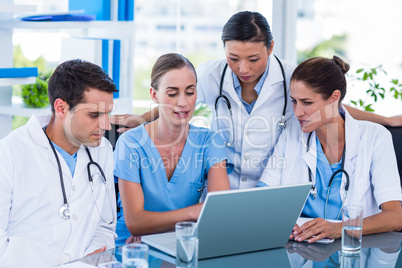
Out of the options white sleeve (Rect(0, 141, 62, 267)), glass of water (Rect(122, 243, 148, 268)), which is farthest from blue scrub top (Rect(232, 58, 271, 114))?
glass of water (Rect(122, 243, 148, 268))

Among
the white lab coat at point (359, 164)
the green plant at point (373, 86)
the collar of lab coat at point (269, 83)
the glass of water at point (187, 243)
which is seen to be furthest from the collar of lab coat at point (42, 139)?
the green plant at point (373, 86)

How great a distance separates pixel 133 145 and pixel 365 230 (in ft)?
3.03

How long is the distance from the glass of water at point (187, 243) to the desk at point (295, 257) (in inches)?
4.9

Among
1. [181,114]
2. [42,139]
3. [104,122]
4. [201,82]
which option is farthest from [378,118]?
[42,139]

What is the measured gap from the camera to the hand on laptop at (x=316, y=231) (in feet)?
5.44

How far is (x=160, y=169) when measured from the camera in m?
2.05

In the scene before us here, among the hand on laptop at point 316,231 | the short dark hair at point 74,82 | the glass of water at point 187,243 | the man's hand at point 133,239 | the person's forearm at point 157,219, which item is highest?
the short dark hair at point 74,82

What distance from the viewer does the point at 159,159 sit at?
2057 mm

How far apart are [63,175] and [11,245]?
32 cm

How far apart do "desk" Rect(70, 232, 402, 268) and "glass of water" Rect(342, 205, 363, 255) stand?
0.09 feet

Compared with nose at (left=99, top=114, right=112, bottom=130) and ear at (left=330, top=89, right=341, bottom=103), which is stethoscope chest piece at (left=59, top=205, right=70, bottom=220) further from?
ear at (left=330, top=89, right=341, bottom=103)

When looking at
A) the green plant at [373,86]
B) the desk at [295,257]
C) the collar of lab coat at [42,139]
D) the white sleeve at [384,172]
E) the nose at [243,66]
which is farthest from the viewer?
the green plant at [373,86]

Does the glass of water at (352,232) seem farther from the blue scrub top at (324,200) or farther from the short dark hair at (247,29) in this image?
the short dark hair at (247,29)

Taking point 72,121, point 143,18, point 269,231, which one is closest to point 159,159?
point 72,121
